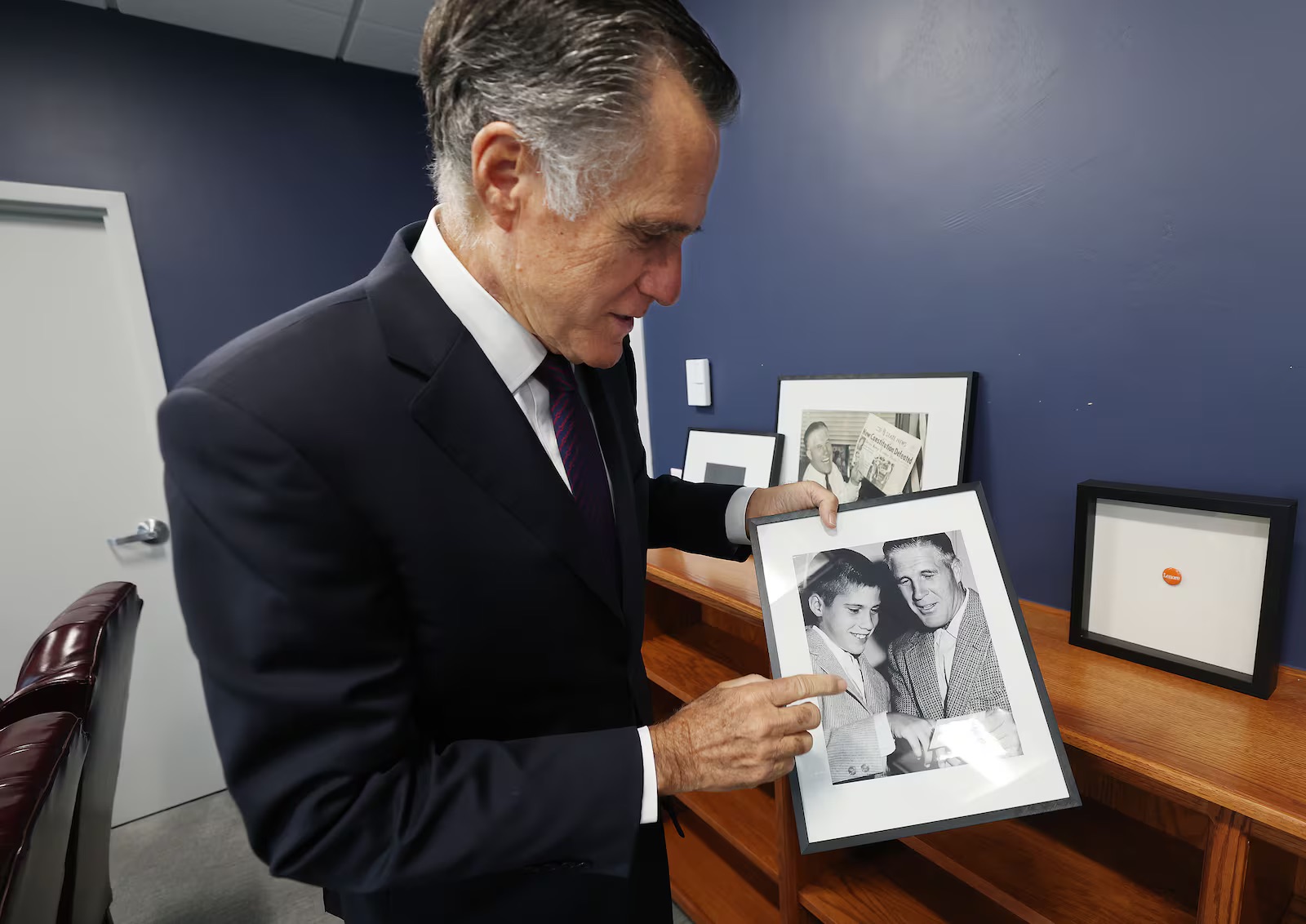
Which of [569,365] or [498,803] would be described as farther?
[569,365]

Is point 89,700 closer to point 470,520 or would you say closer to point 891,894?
point 470,520

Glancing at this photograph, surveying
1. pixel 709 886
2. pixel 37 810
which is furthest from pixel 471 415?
pixel 709 886

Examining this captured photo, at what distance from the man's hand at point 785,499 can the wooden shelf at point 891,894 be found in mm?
738

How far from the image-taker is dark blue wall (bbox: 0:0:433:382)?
1893 millimetres

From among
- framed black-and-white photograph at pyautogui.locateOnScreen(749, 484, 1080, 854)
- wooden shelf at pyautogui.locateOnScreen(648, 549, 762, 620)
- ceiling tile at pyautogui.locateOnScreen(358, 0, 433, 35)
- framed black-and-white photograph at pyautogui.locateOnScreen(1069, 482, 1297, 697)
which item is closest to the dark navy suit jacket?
framed black-and-white photograph at pyautogui.locateOnScreen(749, 484, 1080, 854)

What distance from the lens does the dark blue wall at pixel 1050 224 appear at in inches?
33.3

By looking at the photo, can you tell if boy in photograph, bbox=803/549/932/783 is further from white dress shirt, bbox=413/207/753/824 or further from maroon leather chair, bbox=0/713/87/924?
maroon leather chair, bbox=0/713/87/924

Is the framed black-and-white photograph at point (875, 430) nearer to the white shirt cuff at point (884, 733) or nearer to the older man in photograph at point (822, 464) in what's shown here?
the older man in photograph at point (822, 464)

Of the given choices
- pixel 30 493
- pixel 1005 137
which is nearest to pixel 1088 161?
pixel 1005 137

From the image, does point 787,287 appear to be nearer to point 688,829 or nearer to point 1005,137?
point 1005,137

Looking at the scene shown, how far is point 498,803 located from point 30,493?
235cm

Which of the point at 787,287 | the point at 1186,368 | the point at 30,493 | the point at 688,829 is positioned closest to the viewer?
the point at 1186,368

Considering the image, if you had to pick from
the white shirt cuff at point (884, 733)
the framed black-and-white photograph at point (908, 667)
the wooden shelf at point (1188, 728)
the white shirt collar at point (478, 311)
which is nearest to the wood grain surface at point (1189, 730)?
the wooden shelf at point (1188, 728)

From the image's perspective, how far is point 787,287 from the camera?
152cm
